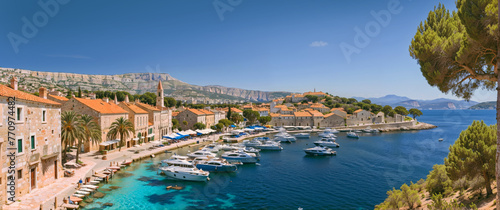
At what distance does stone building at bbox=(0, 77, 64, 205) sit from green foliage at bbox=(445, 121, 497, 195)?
945 inches

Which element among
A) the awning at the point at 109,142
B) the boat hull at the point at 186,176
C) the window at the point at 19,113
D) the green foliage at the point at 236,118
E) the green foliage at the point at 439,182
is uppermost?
the window at the point at 19,113

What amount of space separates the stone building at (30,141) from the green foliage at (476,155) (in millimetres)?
24012

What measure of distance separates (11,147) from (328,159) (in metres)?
37.0

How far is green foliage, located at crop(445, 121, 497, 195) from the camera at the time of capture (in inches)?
468

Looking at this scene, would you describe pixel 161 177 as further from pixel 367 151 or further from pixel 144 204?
pixel 367 151

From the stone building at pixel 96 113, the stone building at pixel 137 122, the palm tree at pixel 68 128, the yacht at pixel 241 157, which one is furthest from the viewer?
the stone building at pixel 137 122

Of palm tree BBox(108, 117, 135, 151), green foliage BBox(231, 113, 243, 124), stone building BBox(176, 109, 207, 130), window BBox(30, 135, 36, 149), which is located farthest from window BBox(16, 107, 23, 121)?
green foliage BBox(231, 113, 243, 124)

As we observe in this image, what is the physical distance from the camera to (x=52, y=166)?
2080 centimetres

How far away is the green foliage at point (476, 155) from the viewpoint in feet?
39.0

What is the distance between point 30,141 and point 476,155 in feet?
84.4

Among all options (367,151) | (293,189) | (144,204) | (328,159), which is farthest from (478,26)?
(367,151)

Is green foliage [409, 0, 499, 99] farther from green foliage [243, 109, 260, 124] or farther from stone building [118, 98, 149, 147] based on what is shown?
green foliage [243, 109, 260, 124]

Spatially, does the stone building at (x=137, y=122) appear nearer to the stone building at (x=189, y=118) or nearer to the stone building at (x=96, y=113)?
the stone building at (x=96, y=113)

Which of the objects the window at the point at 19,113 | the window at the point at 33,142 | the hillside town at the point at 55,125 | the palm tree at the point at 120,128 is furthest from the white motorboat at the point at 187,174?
the window at the point at 19,113
